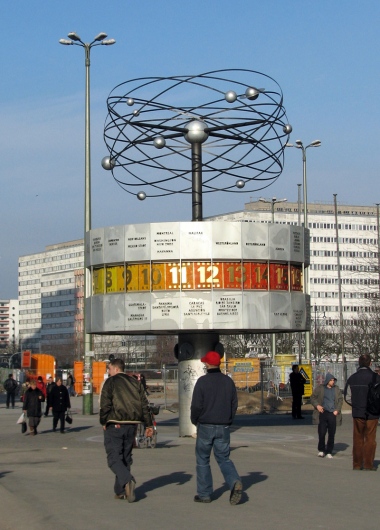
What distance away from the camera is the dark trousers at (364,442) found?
16.0m

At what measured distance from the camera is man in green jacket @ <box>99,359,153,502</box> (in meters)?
12.0

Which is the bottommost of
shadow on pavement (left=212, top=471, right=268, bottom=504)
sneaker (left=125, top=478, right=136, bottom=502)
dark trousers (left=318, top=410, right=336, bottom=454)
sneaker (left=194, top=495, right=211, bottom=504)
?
shadow on pavement (left=212, top=471, right=268, bottom=504)

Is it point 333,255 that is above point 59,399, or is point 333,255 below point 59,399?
above

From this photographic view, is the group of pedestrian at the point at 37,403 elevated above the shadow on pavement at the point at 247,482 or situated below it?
above

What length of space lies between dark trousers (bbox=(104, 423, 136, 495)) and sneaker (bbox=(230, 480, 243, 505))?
1.27 meters

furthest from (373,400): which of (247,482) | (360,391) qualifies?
(247,482)

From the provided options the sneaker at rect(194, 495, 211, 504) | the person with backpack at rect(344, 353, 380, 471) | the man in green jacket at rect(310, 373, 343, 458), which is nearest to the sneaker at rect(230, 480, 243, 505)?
the sneaker at rect(194, 495, 211, 504)

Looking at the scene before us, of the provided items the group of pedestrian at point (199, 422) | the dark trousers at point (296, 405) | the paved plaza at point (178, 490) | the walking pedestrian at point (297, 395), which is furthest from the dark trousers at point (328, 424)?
the walking pedestrian at point (297, 395)

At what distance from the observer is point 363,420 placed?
16.1 meters

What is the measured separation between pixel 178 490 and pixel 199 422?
1.70 m

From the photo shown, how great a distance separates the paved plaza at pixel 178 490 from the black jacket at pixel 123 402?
1017 millimetres

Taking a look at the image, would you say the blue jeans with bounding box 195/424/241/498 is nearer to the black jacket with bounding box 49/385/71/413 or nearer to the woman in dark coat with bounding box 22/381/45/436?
the woman in dark coat with bounding box 22/381/45/436

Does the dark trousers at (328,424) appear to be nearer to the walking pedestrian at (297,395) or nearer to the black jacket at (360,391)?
the black jacket at (360,391)

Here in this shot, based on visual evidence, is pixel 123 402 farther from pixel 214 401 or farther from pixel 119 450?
pixel 214 401
